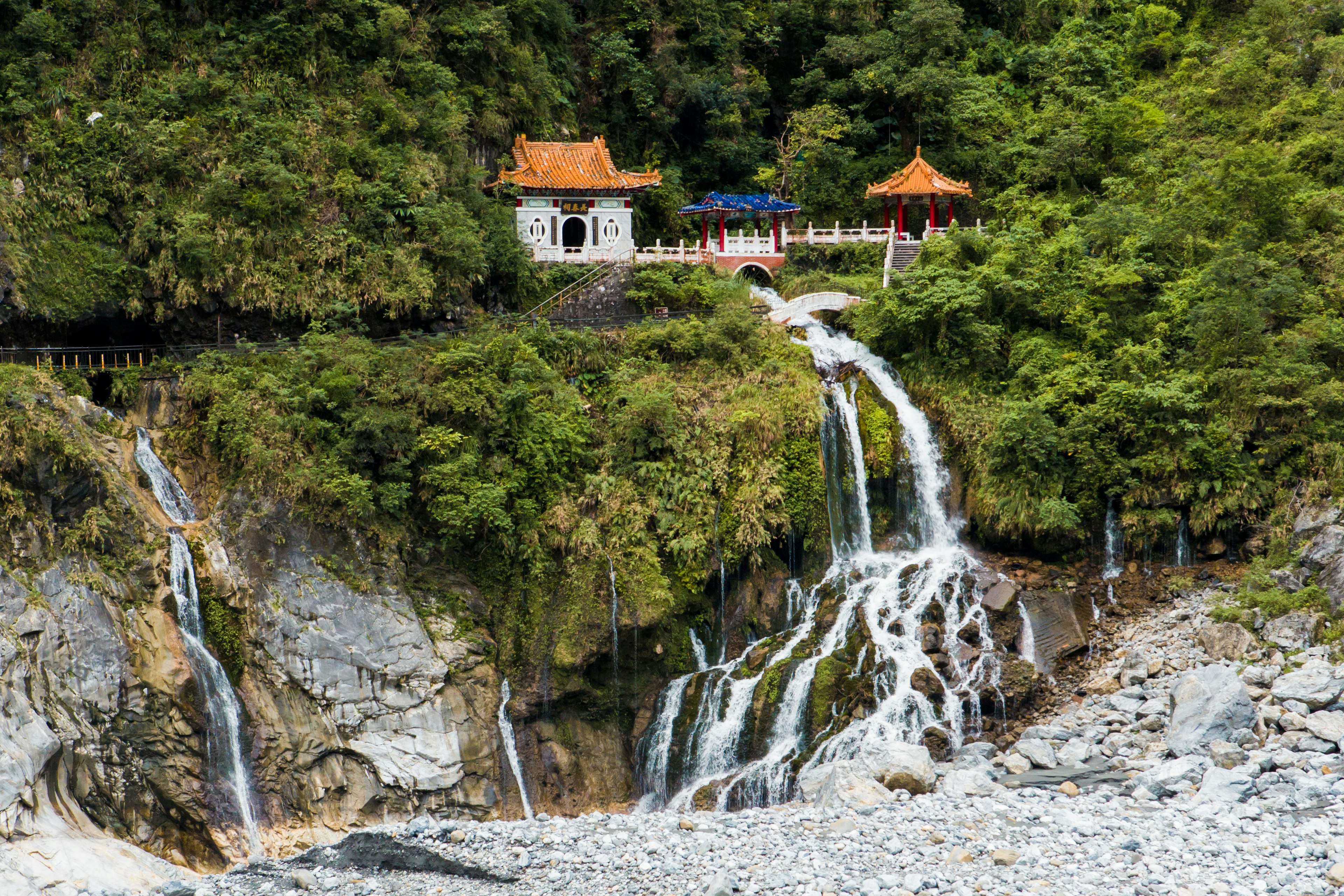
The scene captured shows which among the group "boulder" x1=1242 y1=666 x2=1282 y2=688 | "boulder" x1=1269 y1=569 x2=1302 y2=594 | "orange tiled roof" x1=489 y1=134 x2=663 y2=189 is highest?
"orange tiled roof" x1=489 y1=134 x2=663 y2=189

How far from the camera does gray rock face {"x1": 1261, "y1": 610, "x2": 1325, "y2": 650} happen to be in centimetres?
2067

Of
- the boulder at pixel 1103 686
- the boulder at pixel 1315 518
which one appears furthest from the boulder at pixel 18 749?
the boulder at pixel 1315 518

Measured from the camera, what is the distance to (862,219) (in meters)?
37.6

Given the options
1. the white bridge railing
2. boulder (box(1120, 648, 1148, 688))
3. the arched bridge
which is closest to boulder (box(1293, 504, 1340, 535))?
boulder (box(1120, 648, 1148, 688))

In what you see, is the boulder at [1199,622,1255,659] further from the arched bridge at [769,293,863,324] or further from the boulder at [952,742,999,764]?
the arched bridge at [769,293,863,324]

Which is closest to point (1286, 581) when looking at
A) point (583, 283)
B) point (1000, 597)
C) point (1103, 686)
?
point (1103, 686)

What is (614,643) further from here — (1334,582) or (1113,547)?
(1334,582)

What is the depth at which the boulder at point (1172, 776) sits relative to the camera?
17.4 meters

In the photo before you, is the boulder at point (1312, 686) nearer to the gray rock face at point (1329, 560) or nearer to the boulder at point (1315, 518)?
the gray rock face at point (1329, 560)

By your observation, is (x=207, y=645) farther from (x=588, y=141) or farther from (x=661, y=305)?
(x=588, y=141)

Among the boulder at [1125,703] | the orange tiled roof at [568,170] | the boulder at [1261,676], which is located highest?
the orange tiled roof at [568,170]

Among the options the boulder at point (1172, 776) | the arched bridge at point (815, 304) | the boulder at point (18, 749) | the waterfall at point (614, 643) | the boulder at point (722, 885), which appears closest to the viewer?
the boulder at point (722, 885)

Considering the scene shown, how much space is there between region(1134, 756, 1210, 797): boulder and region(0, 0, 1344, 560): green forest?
698 centimetres

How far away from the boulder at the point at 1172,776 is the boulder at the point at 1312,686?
2110 millimetres
